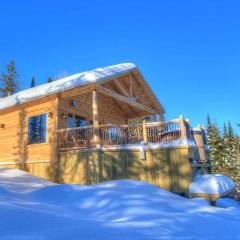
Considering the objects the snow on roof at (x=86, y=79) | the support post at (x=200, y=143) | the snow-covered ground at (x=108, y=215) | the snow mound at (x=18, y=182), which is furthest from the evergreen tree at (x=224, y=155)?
the snow-covered ground at (x=108, y=215)

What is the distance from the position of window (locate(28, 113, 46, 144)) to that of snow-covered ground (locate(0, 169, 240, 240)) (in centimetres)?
397

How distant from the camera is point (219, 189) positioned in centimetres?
968

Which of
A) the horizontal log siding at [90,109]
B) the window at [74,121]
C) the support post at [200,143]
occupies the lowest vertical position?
the support post at [200,143]

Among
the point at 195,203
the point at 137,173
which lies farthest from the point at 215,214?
the point at 137,173

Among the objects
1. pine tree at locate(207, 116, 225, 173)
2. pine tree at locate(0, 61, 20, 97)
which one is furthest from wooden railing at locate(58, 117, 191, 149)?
pine tree at locate(0, 61, 20, 97)

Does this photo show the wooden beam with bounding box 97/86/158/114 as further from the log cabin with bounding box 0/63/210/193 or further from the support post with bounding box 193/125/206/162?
the support post with bounding box 193/125/206/162

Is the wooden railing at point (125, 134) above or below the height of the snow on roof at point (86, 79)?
below

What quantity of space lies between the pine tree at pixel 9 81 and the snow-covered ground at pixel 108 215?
32.3 m

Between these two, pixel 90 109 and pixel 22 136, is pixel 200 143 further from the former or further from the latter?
pixel 22 136

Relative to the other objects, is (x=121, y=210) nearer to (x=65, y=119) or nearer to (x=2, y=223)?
(x=2, y=223)

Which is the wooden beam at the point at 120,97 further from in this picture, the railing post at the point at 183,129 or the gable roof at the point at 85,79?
the railing post at the point at 183,129

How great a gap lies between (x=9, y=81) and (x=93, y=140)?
32164mm

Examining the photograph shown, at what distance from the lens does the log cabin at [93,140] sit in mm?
10688

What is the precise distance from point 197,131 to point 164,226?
669 cm
